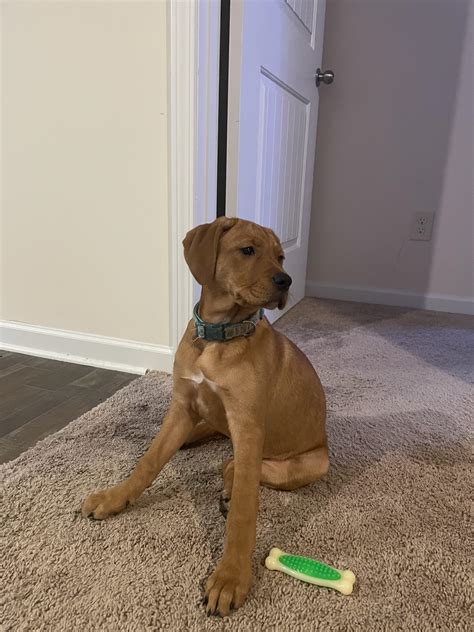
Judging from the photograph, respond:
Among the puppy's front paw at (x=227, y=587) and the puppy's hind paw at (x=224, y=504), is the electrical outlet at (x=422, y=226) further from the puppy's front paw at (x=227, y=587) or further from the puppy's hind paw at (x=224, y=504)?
the puppy's front paw at (x=227, y=587)

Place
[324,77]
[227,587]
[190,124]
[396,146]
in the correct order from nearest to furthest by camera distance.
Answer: [227,587], [190,124], [324,77], [396,146]

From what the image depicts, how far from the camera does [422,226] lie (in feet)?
9.25

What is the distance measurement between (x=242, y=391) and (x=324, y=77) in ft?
7.29

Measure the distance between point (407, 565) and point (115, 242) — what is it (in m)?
1.34

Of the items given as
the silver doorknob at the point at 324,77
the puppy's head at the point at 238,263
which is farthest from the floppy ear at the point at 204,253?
the silver doorknob at the point at 324,77

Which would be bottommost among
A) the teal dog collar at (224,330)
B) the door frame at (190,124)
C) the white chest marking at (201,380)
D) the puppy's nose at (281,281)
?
the white chest marking at (201,380)

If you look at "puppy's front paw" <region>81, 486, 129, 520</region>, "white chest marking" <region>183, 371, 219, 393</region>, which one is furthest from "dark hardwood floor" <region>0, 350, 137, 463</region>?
"white chest marking" <region>183, 371, 219, 393</region>

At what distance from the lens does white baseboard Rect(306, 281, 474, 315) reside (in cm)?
285

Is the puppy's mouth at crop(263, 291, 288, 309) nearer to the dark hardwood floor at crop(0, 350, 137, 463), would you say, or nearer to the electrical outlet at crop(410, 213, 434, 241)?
the dark hardwood floor at crop(0, 350, 137, 463)

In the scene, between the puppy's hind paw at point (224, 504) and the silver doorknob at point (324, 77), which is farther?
the silver doorknob at point (324, 77)

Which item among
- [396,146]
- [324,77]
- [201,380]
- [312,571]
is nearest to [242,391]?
[201,380]

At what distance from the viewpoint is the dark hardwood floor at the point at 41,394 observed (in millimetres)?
1301

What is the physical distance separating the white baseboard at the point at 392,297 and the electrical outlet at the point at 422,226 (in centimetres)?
35

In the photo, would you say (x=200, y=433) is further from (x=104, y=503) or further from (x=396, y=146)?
(x=396, y=146)
